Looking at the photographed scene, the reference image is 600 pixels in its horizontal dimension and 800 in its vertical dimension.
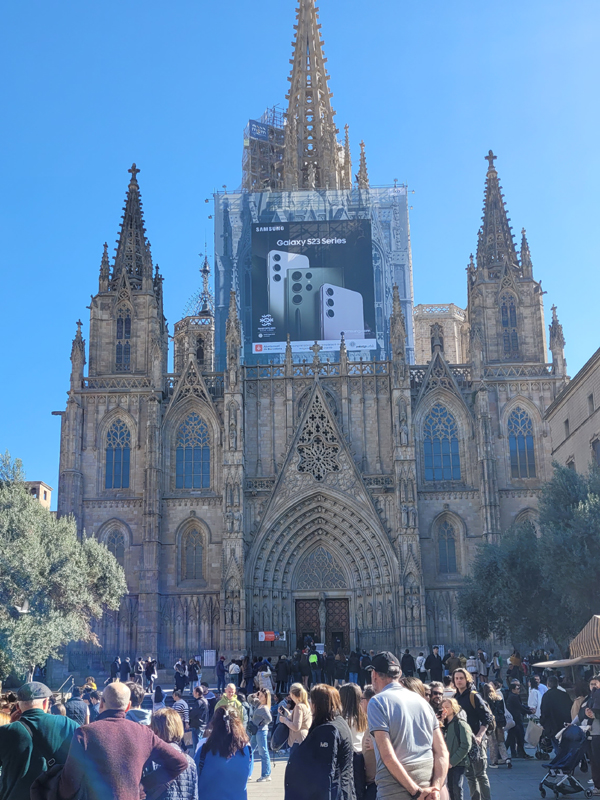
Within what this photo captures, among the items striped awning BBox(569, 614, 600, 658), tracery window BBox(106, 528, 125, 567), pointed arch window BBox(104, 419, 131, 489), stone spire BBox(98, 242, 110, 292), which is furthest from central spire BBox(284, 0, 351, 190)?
striped awning BBox(569, 614, 600, 658)

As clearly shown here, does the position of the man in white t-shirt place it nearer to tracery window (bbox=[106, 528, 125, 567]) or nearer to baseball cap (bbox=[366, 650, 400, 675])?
baseball cap (bbox=[366, 650, 400, 675])

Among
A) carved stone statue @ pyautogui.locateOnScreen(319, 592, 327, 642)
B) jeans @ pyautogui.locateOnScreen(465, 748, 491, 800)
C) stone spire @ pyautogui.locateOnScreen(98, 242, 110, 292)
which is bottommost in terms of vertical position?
jeans @ pyautogui.locateOnScreen(465, 748, 491, 800)

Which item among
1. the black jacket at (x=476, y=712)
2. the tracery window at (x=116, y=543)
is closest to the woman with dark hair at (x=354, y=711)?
the black jacket at (x=476, y=712)

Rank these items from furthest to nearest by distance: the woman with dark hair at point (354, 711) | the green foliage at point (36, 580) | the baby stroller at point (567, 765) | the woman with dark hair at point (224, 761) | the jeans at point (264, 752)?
the green foliage at point (36, 580)
the jeans at point (264, 752)
the baby stroller at point (567, 765)
the woman with dark hair at point (354, 711)
the woman with dark hair at point (224, 761)

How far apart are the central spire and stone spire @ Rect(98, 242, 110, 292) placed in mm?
11050

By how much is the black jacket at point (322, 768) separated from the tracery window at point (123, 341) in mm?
37016

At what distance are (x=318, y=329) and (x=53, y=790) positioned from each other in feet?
127

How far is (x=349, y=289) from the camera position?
44.5m

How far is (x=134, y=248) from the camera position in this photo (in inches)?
→ 1791

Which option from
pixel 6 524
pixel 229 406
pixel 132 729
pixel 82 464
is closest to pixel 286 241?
pixel 229 406

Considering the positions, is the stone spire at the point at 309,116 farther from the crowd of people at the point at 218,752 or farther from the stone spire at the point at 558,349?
the crowd of people at the point at 218,752

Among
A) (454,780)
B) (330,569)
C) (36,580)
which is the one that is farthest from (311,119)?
(454,780)

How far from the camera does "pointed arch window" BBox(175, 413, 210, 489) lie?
41.2 metres

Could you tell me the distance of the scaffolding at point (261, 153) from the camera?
59000mm
